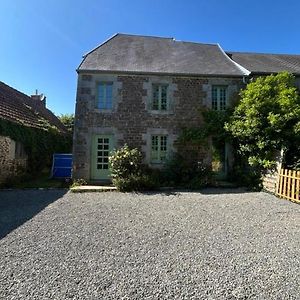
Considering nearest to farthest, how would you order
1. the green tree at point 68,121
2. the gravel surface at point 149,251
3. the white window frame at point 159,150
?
the gravel surface at point 149,251
the white window frame at point 159,150
the green tree at point 68,121

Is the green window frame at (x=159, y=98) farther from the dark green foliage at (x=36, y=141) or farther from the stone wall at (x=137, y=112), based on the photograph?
the dark green foliage at (x=36, y=141)

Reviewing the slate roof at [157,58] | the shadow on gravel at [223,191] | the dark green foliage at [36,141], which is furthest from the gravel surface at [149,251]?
the slate roof at [157,58]

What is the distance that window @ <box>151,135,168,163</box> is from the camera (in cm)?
1202

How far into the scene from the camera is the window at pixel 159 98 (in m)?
12.1

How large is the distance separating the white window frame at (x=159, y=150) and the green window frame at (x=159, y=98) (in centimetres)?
132

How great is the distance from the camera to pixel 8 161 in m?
10.6

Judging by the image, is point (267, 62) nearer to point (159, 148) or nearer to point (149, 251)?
point (159, 148)

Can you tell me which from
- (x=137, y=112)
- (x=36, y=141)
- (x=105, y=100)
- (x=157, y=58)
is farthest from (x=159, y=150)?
(x=36, y=141)

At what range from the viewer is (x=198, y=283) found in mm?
3311

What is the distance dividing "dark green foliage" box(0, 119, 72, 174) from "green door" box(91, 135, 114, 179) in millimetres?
3181

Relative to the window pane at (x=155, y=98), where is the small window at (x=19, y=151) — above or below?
below

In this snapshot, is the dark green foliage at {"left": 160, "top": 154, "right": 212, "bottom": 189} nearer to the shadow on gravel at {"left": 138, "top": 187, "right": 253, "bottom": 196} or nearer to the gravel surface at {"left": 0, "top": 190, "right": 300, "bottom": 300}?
the shadow on gravel at {"left": 138, "top": 187, "right": 253, "bottom": 196}

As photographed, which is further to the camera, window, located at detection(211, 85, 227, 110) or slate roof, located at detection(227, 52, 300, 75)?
slate roof, located at detection(227, 52, 300, 75)

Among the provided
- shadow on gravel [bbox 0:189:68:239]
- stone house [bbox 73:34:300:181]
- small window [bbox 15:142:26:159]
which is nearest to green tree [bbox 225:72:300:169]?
stone house [bbox 73:34:300:181]
